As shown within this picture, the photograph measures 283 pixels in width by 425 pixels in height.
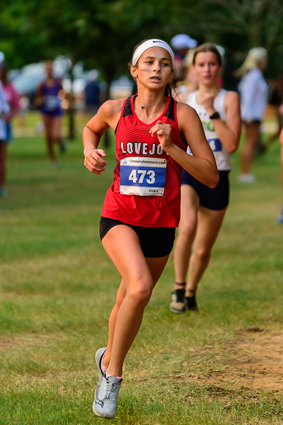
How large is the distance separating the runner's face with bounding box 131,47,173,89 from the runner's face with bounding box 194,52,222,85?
1.98 m

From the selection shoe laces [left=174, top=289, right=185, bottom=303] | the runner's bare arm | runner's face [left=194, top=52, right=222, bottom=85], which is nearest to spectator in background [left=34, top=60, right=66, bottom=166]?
runner's face [left=194, top=52, right=222, bottom=85]

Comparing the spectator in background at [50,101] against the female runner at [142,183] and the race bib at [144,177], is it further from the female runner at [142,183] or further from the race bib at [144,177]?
the race bib at [144,177]

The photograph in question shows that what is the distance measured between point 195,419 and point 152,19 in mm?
19925

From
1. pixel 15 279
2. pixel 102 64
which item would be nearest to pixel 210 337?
pixel 15 279

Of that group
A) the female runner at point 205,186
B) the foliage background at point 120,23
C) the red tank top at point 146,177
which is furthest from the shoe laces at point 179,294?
the foliage background at point 120,23

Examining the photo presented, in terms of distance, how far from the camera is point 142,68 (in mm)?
4176

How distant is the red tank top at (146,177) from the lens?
409 centimetres

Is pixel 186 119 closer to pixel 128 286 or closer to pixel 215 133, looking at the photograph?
pixel 128 286

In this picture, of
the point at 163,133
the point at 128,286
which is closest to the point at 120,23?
the point at 163,133

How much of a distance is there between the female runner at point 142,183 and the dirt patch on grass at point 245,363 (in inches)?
34.8

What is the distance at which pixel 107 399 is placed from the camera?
3.95 m

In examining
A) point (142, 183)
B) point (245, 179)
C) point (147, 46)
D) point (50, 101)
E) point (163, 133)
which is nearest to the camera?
point (163, 133)

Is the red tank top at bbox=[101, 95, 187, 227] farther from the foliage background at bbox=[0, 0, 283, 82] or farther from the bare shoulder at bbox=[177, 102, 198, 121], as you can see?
the foliage background at bbox=[0, 0, 283, 82]

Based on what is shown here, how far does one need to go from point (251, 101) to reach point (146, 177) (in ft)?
41.1
